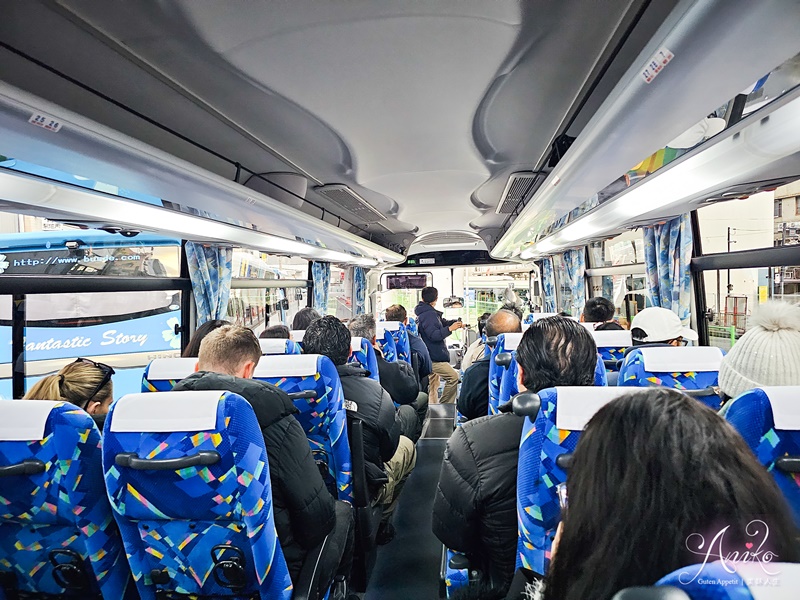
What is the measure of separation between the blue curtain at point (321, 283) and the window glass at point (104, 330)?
11.5 ft

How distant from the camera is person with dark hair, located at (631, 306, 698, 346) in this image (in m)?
3.55

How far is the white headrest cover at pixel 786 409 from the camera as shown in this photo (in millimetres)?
1105

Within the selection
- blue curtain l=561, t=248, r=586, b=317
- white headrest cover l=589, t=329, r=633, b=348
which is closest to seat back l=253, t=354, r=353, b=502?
white headrest cover l=589, t=329, r=633, b=348

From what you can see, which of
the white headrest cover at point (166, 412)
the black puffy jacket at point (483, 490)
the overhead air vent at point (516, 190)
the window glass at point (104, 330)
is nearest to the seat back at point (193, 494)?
the white headrest cover at point (166, 412)

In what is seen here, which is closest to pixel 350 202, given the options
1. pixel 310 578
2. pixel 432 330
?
pixel 432 330

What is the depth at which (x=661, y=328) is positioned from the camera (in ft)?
11.8

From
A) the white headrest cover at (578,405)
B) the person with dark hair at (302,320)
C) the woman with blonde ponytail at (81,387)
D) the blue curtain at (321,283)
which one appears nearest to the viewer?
the white headrest cover at (578,405)

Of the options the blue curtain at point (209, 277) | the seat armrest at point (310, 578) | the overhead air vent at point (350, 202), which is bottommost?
the seat armrest at point (310, 578)

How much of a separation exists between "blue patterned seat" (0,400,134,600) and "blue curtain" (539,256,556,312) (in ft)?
27.7

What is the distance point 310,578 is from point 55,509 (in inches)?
36.3

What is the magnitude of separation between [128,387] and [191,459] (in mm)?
3830

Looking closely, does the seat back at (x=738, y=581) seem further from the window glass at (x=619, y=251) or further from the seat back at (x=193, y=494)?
the window glass at (x=619, y=251)

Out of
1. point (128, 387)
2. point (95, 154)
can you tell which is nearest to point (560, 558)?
point (95, 154)

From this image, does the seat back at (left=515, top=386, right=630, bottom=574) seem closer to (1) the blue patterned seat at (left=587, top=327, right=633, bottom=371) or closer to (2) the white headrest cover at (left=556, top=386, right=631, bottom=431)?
(2) the white headrest cover at (left=556, top=386, right=631, bottom=431)
